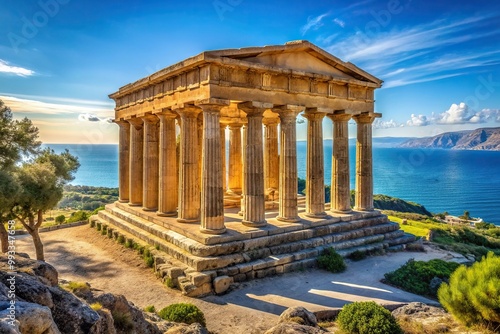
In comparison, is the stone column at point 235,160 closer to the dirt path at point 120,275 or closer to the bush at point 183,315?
the dirt path at point 120,275

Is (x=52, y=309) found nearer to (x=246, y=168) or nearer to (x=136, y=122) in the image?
(x=246, y=168)

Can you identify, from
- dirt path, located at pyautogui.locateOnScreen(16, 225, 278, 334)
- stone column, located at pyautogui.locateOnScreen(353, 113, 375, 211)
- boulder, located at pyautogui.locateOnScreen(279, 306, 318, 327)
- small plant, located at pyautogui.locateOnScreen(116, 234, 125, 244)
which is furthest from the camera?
stone column, located at pyautogui.locateOnScreen(353, 113, 375, 211)

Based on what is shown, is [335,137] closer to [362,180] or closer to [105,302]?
[362,180]

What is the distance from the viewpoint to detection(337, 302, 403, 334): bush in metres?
8.62

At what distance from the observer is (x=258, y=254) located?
49.9 feet

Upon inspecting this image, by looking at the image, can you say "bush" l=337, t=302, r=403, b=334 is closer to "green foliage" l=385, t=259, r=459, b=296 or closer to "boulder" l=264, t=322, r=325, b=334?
"boulder" l=264, t=322, r=325, b=334

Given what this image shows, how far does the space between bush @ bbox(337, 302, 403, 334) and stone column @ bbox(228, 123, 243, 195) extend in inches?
705

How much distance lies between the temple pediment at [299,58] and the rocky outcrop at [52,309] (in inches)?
416

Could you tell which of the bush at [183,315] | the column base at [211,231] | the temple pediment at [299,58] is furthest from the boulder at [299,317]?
the temple pediment at [299,58]

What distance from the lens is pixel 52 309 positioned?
197 inches

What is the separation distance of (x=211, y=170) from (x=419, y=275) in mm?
10057

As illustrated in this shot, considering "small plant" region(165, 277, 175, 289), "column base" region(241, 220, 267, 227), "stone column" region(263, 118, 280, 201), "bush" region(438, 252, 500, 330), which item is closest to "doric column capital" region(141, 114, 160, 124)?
"stone column" region(263, 118, 280, 201)

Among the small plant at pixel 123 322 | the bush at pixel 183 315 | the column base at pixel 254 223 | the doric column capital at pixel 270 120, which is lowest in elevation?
the bush at pixel 183 315

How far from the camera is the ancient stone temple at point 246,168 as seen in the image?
14.9 m
